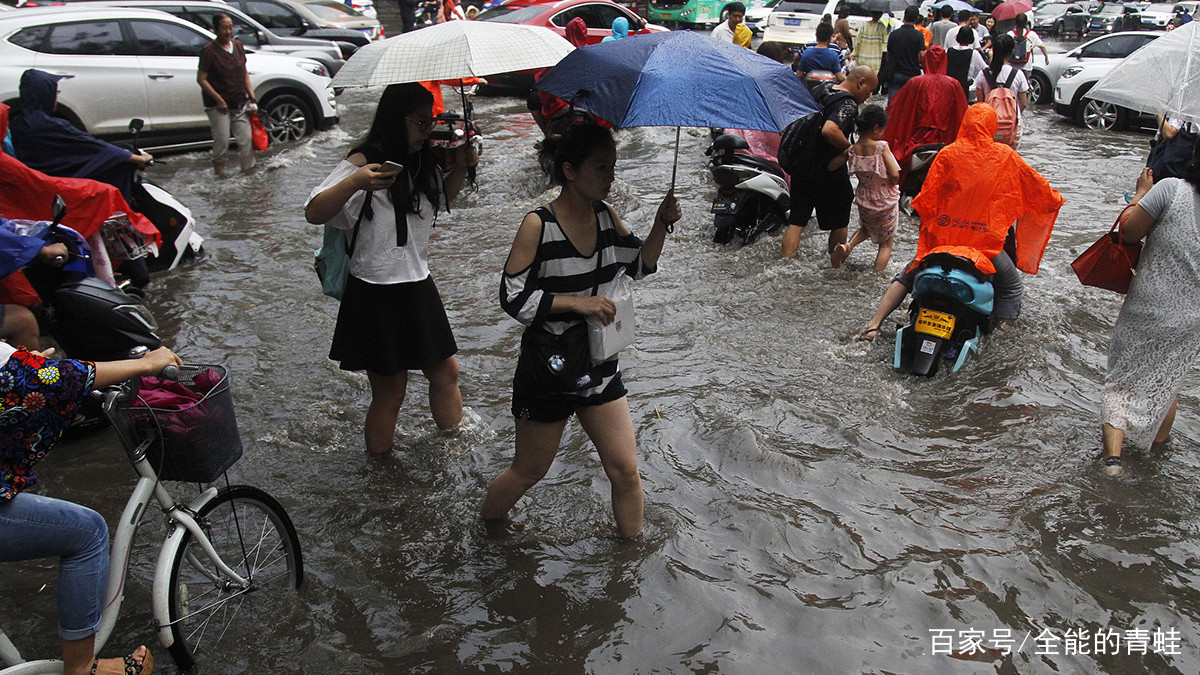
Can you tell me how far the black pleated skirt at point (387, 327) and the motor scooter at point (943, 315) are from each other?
307cm

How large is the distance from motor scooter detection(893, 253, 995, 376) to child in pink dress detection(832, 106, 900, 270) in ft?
5.21

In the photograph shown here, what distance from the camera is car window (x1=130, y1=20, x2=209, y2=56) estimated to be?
10656mm

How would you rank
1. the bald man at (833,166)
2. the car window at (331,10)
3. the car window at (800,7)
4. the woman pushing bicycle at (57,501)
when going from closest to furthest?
the woman pushing bicycle at (57,501) → the bald man at (833,166) → the car window at (331,10) → the car window at (800,7)

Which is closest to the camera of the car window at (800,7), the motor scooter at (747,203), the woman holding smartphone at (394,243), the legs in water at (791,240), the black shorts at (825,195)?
the woman holding smartphone at (394,243)

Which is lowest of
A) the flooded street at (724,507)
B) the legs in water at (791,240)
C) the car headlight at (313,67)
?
the flooded street at (724,507)

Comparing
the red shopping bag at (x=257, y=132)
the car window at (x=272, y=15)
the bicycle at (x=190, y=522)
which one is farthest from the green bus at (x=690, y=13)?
the bicycle at (x=190, y=522)

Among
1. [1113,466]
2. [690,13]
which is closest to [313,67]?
[1113,466]

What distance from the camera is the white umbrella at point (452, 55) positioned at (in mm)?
3541

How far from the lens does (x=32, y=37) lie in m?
10.1

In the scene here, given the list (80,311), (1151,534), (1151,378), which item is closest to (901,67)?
(1151,378)

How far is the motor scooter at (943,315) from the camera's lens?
17.2 feet

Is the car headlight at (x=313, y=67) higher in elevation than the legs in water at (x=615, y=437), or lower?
higher

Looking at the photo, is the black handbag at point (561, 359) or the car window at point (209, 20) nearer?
the black handbag at point (561, 359)

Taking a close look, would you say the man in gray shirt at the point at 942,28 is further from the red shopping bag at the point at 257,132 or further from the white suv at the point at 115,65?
the white suv at the point at 115,65
